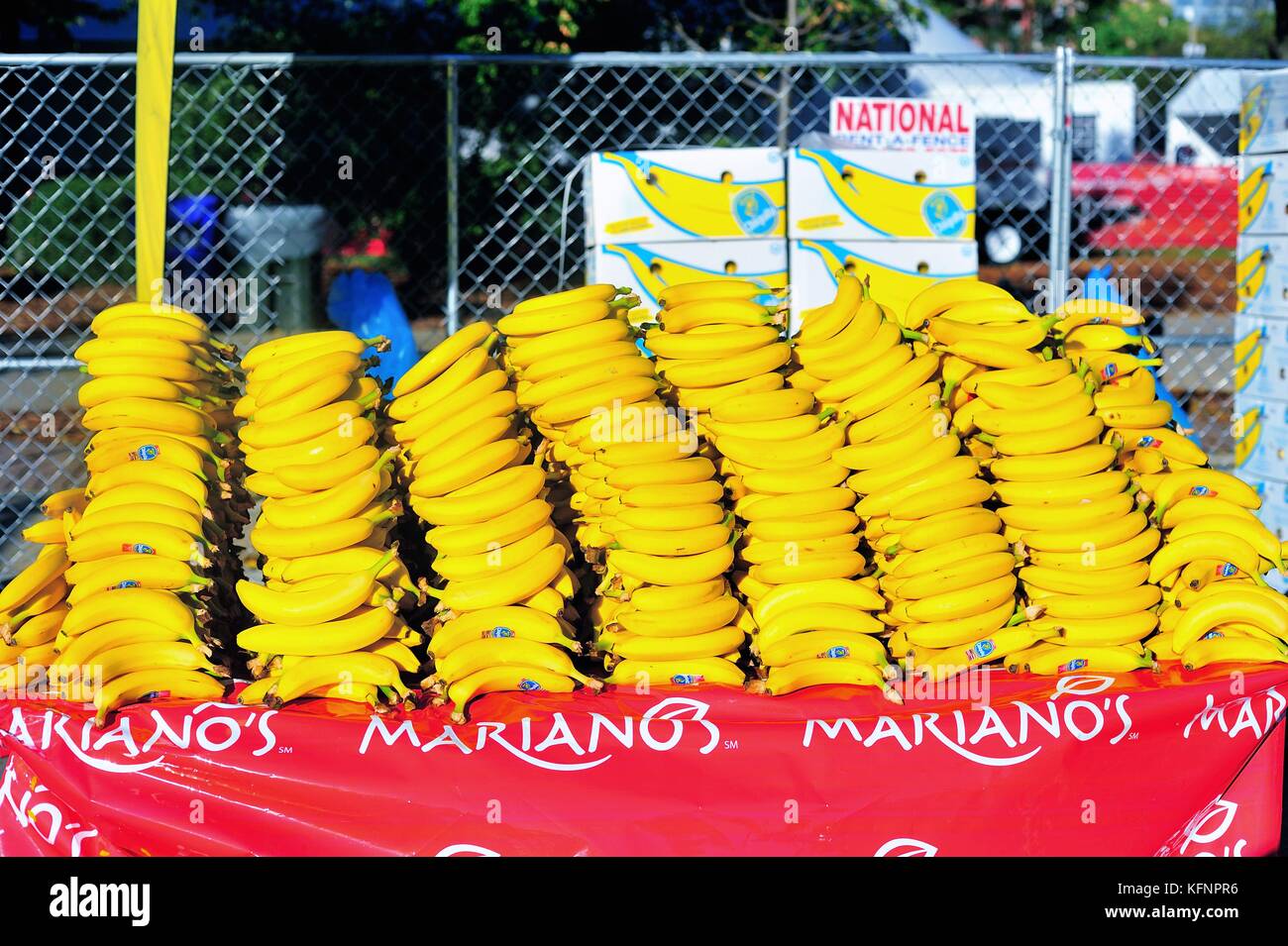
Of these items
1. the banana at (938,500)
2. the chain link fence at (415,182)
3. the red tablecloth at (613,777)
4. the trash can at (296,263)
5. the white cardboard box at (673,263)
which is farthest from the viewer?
the trash can at (296,263)

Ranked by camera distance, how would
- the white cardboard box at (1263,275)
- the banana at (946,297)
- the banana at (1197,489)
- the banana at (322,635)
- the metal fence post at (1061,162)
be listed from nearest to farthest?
1. the banana at (322,635)
2. the banana at (1197,489)
3. the banana at (946,297)
4. the white cardboard box at (1263,275)
5. the metal fence post at (1061,162)

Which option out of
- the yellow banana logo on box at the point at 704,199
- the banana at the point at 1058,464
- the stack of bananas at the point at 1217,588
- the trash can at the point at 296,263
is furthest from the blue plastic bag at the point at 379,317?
the trash can at the point at 296,263

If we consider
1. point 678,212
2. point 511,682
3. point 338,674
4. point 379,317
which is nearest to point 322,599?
point 338,674

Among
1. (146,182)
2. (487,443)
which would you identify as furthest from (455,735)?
(146,182)

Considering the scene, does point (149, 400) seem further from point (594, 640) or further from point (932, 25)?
point (932, 25)

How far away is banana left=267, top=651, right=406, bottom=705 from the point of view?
3195 mm

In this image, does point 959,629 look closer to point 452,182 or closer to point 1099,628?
point 1099,628

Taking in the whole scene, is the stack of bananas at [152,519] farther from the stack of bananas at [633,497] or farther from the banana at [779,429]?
the banana at [779,429]

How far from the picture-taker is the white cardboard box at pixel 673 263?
545cm

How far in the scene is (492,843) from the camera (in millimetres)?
3080

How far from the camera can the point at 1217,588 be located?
11.0 ft

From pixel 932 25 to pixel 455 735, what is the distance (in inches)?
515

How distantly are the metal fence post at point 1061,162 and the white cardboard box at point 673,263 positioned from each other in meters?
1.33

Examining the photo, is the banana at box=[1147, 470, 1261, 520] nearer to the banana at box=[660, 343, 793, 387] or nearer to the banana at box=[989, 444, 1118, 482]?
the banana at box=[989, 444, 1118, 482]
